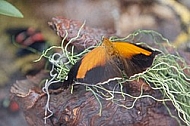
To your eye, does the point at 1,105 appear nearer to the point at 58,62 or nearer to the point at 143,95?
the point at 58,62

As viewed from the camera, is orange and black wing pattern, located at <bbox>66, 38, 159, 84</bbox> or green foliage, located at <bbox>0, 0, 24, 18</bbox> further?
green foliage, located at <bbox>0, 0, 24, 18</bbox>

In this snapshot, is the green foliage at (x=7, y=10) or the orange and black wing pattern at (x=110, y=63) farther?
the green foliage at (x=7, y=10)

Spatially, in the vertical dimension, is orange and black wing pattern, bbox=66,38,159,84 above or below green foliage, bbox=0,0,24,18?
below

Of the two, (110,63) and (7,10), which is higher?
(7,10)

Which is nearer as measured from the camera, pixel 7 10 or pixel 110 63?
pixel 110 63

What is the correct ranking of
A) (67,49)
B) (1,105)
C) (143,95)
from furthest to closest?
(1,105)
(67,49)
(143,95)

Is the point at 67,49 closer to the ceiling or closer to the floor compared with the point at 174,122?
closer to the ceiling

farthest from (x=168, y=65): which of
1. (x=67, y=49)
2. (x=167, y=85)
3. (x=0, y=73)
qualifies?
(x=0, y=73)

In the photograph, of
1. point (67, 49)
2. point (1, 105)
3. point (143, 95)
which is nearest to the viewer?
point (143, 95)
